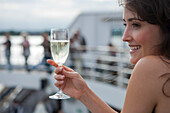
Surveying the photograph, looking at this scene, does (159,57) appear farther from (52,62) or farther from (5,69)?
(5,69)

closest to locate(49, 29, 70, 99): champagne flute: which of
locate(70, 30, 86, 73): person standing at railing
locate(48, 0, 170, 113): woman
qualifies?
locate(48, 0, 170, 113): woman

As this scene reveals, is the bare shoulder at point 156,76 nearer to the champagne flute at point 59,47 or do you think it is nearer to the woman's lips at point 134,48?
the woman's lips at point 134,48

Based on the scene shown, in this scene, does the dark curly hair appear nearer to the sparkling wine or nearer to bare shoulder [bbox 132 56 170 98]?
bare shoulder [bbox 132 56 170 98]

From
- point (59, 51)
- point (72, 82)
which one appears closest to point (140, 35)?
point (72, 82)

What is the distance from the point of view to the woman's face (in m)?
1.10

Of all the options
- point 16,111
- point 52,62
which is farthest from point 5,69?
point 52,62

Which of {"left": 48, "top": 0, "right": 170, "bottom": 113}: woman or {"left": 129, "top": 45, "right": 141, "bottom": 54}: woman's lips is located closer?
{"left": 48, "top": 0, "right": 170, "bottom": 113}: woman

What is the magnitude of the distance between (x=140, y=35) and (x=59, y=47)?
1.84 ft

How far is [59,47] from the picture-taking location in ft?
5.01

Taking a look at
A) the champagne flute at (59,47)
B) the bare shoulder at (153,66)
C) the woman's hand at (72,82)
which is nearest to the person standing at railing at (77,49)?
the champagne flute at (59,47)

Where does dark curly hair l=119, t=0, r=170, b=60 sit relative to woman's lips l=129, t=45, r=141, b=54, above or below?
A: above

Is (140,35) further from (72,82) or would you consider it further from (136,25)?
(72,82)

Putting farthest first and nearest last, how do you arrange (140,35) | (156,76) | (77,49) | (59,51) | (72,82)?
(77,49) → (59,51) → (72,82) → (140,35) → (156,76)

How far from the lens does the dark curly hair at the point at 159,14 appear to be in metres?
1.08
